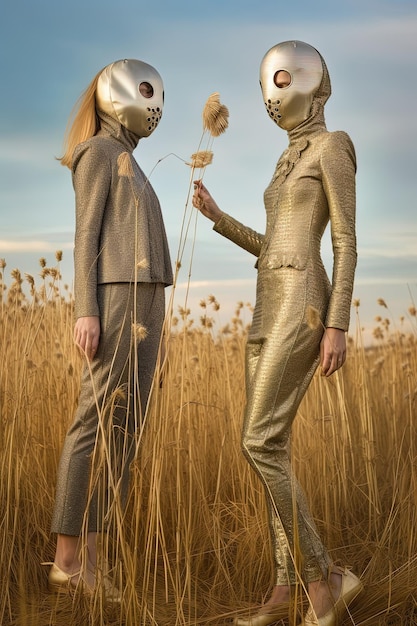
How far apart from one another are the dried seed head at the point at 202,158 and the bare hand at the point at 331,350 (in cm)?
67

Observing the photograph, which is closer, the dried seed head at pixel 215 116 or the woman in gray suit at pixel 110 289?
the dried seed head at pixel 215 116

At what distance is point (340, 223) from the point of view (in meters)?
2.40

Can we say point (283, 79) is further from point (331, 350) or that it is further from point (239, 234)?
point (331, 350)

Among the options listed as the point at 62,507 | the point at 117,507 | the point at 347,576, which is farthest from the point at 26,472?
the point at 347,576

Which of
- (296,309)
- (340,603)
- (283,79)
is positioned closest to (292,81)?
(283,79)

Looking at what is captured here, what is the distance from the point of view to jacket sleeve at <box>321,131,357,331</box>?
238 centimetres

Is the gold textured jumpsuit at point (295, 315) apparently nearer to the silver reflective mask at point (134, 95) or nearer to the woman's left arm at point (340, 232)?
the woman's left arm at point (340, 232)

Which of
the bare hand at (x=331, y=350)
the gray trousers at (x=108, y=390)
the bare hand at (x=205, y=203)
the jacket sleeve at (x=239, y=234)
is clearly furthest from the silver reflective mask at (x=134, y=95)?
the bare hand at (x=331, y=350)

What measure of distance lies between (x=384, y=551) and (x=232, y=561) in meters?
0.65

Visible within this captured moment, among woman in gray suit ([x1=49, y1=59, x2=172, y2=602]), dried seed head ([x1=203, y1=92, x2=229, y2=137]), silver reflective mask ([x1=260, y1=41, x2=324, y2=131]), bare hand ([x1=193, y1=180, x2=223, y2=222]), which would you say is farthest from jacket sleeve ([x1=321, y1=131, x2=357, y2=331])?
woman in gray suit ([x1=49, y1=59, x2=172, y2=602])

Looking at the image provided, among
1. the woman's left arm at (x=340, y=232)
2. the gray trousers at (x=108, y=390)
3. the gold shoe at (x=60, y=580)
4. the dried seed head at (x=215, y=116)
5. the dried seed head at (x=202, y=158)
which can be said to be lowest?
the gold shoe at (x=60, y=580)

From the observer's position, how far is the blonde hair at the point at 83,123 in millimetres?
2951

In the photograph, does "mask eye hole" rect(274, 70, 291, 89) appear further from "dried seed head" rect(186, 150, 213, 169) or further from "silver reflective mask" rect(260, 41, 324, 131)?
"dried seed head" rect(186, 150, 213, 169)

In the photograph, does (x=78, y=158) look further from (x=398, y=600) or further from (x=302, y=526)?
(x=398, y=600)
